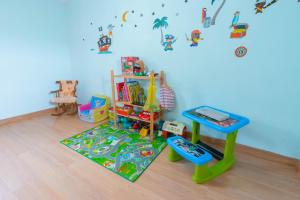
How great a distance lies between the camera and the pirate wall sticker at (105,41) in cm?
278

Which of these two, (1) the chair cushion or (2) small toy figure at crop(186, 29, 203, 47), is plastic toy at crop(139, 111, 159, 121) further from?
(1) the chair cushion

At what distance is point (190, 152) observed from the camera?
1549mm

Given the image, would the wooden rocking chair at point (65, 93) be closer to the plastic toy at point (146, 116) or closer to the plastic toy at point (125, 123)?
the plastic toy at point (125, 123)

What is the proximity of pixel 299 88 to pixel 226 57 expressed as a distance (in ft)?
2.48

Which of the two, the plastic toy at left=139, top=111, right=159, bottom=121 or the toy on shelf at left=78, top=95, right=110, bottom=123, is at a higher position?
the plastic toy at left=139, top=111, right=159, bottom=121

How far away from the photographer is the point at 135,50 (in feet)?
8.41

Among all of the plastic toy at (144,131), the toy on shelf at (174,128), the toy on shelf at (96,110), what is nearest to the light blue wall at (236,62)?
the toy on shelf at (174,128)

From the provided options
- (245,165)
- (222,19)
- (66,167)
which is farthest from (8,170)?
(222,19)

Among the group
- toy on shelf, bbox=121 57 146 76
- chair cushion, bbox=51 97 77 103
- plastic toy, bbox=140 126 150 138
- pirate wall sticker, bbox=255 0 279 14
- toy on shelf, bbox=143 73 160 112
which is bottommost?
plastic toy, bbox=140 126 150 138

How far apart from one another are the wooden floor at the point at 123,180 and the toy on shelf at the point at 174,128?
Answer: 303mm

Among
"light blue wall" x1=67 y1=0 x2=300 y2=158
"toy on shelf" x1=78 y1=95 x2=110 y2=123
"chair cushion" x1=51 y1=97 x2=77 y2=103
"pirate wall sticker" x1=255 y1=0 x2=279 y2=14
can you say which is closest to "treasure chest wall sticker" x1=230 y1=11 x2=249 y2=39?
"light blue wall" x1=67 y1=0 x2=300 y2=158

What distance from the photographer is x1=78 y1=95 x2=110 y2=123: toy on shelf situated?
2.90 meters

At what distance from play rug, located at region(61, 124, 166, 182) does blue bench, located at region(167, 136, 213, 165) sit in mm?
367

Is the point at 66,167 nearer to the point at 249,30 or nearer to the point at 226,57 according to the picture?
the point at 226,57
